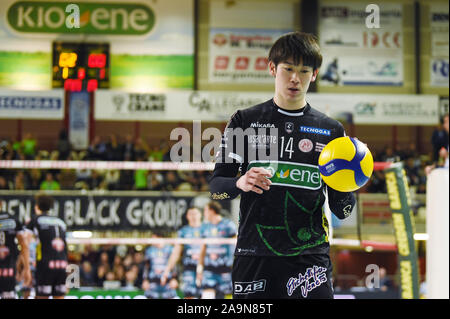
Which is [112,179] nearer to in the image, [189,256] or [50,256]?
[189,256]

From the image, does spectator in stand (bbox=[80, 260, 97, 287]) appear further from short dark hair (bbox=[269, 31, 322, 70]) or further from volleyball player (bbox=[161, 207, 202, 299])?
short dark hair (bbox=[269, 31, 322, 70])

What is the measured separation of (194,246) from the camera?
866 centimetres

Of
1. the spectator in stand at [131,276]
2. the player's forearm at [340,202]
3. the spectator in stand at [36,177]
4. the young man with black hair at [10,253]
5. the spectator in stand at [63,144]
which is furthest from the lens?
the spectator in stand at [63,144]

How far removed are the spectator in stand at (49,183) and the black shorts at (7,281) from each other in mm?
5910

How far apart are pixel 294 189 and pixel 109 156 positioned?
1299 centimetres

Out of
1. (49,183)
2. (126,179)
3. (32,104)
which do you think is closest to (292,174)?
(49,183)

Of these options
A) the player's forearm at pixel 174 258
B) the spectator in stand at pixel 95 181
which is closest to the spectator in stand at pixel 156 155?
the spectator in stand at pixel 95 181

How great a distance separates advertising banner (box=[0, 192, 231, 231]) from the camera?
8.03 metres

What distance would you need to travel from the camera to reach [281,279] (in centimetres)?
256

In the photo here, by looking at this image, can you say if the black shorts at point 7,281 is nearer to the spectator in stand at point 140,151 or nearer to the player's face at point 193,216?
the player's face at point 193,216

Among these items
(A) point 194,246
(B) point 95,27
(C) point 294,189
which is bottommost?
(A) point 194,246

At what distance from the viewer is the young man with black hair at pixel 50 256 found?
7.22 meters
